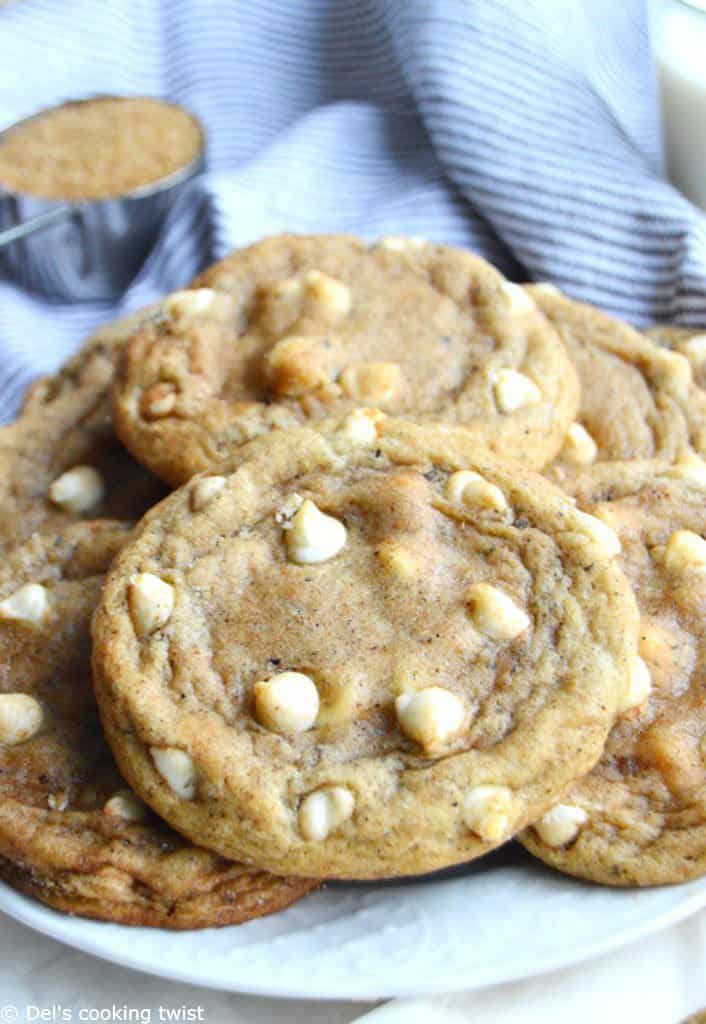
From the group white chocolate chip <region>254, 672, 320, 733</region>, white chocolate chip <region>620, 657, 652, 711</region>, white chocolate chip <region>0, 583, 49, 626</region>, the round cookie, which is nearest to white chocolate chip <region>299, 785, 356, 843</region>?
the round cookie

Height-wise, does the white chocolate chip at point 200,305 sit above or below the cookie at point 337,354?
above

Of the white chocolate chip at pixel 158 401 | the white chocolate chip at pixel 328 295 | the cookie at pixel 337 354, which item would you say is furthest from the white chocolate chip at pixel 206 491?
the white chocolate chip at pixel 328 295

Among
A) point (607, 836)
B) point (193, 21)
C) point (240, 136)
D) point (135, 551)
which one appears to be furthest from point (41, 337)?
point (607, 836)

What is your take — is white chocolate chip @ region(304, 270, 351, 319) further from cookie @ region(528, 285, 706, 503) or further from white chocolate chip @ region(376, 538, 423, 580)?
white chocolate chip @ region(376, 538, 423, 580)

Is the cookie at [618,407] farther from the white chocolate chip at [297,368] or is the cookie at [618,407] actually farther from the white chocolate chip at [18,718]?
the white chocolate chip at [18,718]

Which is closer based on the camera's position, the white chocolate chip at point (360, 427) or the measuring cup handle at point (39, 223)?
the white chocolate chip at point (360, 427)

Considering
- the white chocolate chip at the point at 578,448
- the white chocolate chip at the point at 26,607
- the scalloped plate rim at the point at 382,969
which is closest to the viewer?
the scalloped plate rim at the point at 382,969

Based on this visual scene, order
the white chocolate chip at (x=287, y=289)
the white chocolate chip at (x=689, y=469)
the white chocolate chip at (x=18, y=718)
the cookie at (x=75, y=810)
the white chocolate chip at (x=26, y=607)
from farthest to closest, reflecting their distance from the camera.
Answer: the white chocolate chip at (x=287, y=289) → the white chocolate chip at (x=689, y=469) → the white chocolate chip at (x=26, y=607) → the white chocolate chip at (x=18, y=718) → the cookie at (x=75, y=810)
